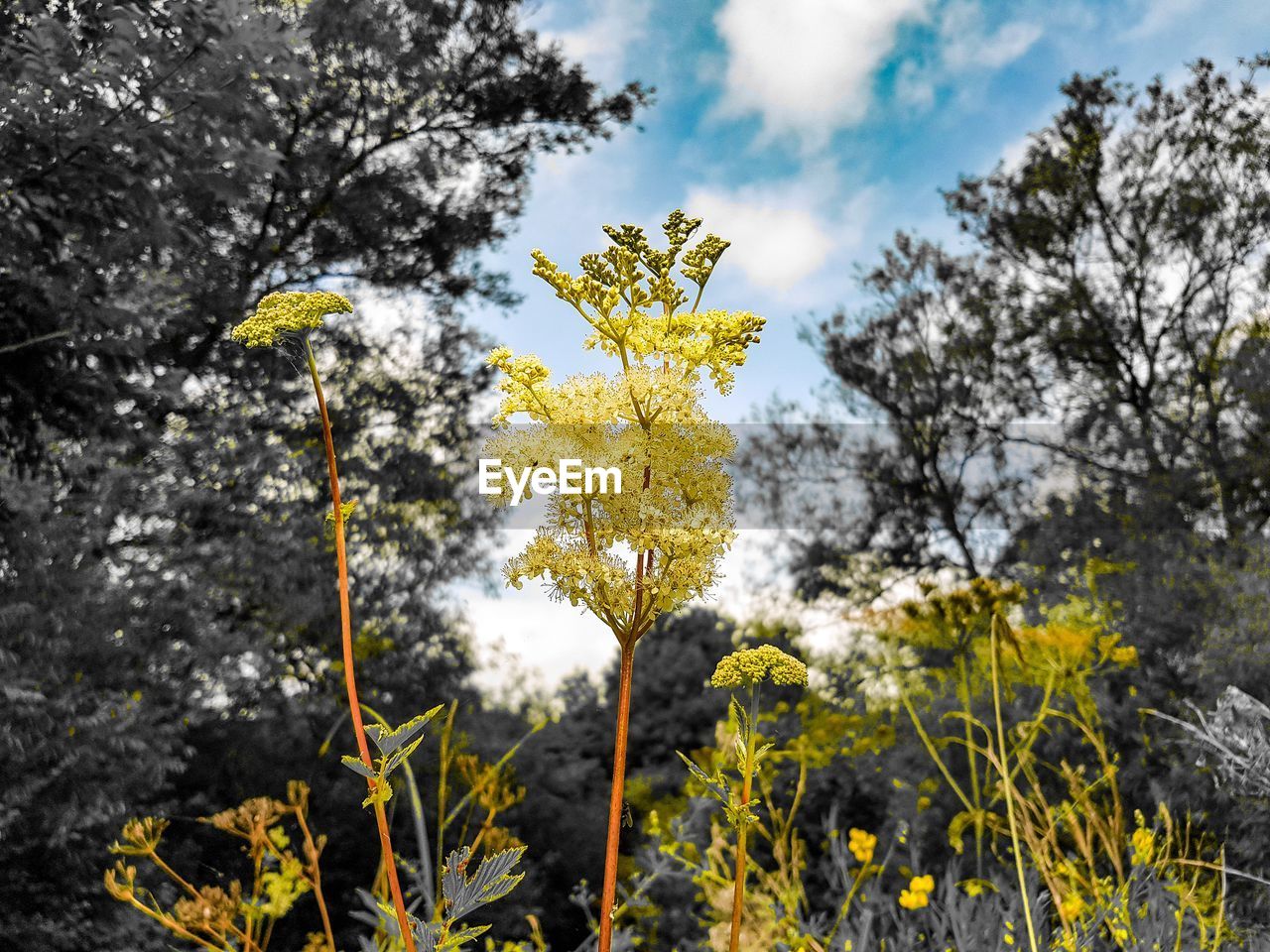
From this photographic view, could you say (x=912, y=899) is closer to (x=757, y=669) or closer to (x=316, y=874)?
(x=316, y=874)

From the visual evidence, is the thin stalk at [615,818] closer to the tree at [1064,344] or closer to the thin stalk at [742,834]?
the thin stalk at [742,834]

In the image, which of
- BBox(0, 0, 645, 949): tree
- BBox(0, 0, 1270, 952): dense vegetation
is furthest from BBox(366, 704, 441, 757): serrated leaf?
BBox(0, 0, 645, 949): tree

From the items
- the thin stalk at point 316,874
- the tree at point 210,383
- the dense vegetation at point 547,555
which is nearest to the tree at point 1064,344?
the dense vegetation at point 547,555

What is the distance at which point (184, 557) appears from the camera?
232 inches

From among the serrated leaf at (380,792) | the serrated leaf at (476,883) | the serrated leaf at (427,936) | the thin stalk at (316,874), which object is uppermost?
the serrated leaf at (380,792)

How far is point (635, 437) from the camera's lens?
1.18m

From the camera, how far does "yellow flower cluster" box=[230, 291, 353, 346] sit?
1279mm

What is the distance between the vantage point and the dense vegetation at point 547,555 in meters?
2.55

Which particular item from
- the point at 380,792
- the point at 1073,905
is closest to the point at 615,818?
the point at 380,792

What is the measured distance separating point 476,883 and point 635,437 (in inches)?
21.6

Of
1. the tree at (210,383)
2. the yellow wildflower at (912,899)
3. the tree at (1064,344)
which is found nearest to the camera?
the yellow wildflower at (912,899)

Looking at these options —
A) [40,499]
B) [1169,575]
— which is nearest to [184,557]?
[40,499]

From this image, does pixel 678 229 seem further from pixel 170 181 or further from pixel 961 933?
pixel 170 181

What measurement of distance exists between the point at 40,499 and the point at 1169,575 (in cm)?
670
